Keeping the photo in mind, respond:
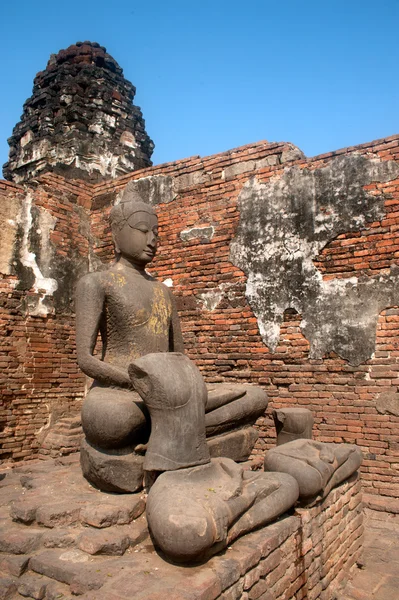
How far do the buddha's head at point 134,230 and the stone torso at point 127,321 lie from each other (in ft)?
0.61

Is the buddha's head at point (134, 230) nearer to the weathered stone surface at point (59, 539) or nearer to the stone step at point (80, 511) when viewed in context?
the stone step at point (80, 511)

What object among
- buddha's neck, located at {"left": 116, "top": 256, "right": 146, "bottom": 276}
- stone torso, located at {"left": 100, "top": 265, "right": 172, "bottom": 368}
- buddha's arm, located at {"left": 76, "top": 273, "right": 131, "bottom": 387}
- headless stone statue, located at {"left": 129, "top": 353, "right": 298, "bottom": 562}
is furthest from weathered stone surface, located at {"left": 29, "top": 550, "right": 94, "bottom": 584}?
buddha's neck, located at {"left": 116, "top": 256, "right": 146, "bottom": 276}

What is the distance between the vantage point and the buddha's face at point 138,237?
12.5ft

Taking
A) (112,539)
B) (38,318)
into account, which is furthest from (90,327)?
(38,318)

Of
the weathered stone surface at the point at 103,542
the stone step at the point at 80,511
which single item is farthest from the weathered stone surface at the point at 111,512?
the weathered stone surface at the point at 103,542

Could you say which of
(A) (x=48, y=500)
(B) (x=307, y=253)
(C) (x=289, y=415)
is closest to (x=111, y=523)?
(A) (x=48, y=500)

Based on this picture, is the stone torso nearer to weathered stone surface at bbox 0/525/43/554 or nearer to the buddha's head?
the buddha's head

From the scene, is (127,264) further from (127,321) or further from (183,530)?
(183,530)

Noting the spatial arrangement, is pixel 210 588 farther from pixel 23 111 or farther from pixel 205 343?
pixel 23 111

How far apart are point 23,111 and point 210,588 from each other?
32.2 ft

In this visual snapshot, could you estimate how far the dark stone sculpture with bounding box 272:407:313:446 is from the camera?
4.32 meters

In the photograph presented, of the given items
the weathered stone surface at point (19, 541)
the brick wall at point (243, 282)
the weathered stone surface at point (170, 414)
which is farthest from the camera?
the brick wall at point (243, 282)

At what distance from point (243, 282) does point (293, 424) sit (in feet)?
8.00

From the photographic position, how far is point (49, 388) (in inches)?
275
